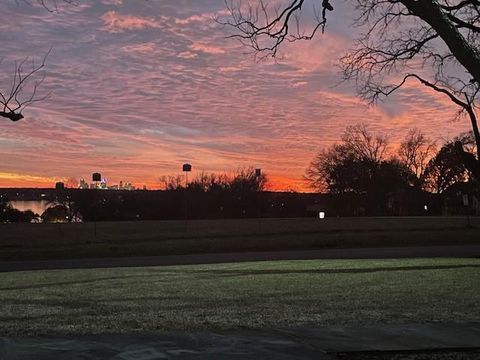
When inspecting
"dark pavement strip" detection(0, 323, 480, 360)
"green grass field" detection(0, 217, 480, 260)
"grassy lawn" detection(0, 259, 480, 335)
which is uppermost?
"green grass field" detection(0, 217, 480, 260)

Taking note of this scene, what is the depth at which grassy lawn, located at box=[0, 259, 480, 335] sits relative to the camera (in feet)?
25.7

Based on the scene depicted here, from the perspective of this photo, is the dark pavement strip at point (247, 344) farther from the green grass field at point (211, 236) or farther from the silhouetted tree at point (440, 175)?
the silhouetted tree at point (440, 175)

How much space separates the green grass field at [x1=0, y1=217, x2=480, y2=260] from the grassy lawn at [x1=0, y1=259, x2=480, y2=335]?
15.0 meters

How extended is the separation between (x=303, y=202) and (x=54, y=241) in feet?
185

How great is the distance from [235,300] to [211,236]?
28091mm

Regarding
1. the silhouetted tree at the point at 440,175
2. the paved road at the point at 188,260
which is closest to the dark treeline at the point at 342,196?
the silhouetted tree at the point at 440,175

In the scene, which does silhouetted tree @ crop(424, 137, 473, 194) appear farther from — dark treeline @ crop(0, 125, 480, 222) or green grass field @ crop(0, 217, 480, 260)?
green grass field @ crop(0, 217, 480, 260)

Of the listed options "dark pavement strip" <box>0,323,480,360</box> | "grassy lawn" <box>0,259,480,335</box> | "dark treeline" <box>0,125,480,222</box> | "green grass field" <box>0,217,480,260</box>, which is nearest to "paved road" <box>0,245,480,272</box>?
"green grass field" <box>0,217,480,260</box>

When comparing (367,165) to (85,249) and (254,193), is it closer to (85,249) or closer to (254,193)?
(254,193)

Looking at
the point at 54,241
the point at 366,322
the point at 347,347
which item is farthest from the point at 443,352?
the point at 54,241

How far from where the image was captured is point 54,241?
117 ft

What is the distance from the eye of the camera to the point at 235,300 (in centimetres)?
1035

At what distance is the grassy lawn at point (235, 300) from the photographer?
783 cm

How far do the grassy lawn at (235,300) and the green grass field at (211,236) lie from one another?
1495 cm
